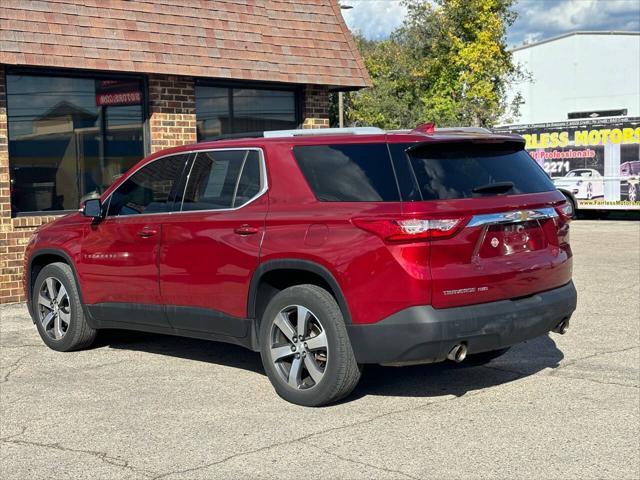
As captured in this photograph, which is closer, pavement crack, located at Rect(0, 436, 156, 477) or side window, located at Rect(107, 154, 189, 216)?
pavement crack, located at Rect(0, 436, 156, 477)

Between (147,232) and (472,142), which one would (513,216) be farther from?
(147,232)

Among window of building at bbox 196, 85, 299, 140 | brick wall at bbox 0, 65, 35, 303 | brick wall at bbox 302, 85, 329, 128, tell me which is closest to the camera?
brick wall at bbox 0, 65, 35, 303

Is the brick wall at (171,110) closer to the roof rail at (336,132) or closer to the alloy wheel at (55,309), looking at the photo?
the alloy wheel at (55,309)

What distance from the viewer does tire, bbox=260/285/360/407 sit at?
18.7 ft

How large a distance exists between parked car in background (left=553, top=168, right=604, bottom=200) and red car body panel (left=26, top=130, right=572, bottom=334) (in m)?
19.5

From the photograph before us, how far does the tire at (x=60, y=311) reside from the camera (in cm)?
780

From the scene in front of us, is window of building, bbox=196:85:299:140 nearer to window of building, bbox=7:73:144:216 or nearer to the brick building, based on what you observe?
the brick building

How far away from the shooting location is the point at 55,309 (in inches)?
316

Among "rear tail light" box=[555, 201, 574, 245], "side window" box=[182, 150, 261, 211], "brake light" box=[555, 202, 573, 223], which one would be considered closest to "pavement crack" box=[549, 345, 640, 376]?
"rear tail light" box=[555, 201, 574, 245]

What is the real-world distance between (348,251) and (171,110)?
750 cm

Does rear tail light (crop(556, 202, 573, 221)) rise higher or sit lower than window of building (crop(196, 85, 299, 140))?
lower

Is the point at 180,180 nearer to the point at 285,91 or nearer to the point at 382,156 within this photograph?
the point at 382,156

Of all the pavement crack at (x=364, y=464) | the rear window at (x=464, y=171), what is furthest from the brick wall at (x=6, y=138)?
the pavement crack at (x=364, y=464)

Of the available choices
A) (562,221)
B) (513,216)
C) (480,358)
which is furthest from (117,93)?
(513,216)
